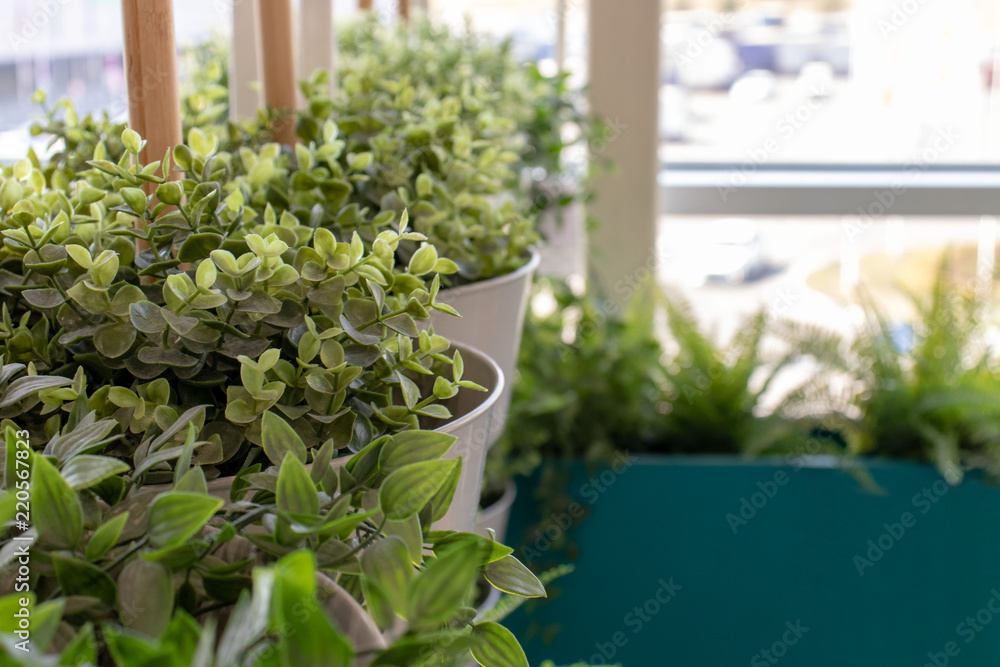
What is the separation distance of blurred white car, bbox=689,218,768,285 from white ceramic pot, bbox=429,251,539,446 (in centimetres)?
119

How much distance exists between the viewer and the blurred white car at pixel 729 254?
5.46ft

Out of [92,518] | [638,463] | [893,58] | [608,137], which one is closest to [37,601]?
[92,518]

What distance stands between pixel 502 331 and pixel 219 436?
0.26m

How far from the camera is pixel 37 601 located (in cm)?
22

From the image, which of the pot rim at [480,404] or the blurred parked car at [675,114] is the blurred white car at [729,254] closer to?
the blurred parked car at [675,114]

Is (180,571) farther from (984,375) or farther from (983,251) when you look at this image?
(983,251)

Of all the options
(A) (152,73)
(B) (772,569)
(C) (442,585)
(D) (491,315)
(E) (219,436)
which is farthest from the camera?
(B) (772,569)

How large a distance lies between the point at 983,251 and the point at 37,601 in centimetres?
178

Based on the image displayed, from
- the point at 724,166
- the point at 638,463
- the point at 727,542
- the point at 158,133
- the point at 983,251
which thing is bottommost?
the point at 727,542

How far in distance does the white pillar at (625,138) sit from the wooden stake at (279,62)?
0.97m

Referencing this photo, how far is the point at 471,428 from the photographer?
13.0 inches

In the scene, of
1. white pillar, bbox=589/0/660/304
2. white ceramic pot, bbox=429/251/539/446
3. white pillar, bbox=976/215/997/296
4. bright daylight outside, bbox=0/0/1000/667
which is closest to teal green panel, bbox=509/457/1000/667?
bright daylight outside, bbox=0/0/1000/667

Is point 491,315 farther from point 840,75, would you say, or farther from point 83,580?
point 840,75

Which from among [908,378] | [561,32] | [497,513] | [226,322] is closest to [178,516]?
[226,322]
